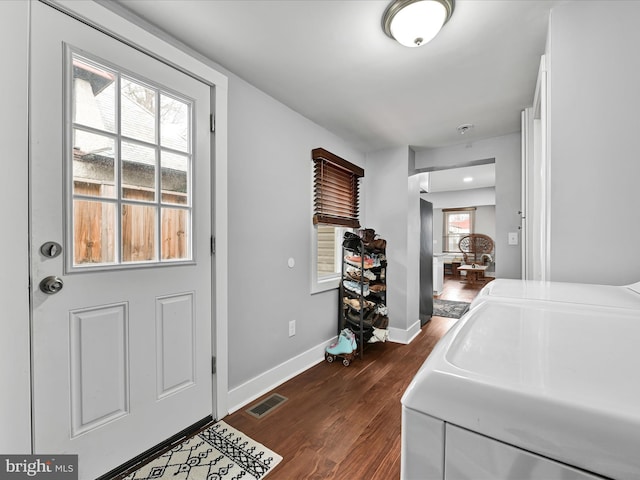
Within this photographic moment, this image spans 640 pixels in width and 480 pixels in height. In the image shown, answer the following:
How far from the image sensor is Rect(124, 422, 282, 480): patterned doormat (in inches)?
51.7

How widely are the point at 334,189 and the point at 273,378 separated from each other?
70.1 inches

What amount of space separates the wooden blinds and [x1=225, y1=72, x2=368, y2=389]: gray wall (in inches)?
4.0

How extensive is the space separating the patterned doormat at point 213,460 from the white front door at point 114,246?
0.37 feet

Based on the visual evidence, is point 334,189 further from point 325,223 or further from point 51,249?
point 51,249

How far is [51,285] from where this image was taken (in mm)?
1138

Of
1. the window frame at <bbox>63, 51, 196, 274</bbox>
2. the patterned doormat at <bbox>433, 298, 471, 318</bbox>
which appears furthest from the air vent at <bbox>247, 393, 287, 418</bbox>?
the patterned doormat at <bbox>433, 298, 471, 318</bbox>

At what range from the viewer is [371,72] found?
1.79m

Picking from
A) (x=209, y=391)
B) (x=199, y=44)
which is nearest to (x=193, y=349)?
(x=209, y=391)

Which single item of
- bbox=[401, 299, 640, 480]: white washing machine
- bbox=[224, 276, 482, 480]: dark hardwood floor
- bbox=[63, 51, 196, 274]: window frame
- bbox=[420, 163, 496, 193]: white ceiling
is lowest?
bbox=[224, 276, 482, 480]: dark hardwood floor

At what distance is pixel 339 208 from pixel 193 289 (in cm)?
169

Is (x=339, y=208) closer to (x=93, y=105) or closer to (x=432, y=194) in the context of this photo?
(x=93, y=105)

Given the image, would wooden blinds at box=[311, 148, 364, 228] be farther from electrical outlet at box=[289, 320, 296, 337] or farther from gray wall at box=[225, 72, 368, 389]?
electrical outlet at box=[289, 320, 296, 337]

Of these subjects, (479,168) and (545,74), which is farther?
(479,168)

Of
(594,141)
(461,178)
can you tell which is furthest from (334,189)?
(461,178)
